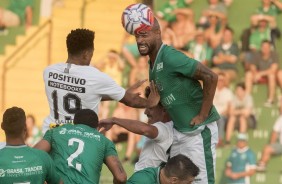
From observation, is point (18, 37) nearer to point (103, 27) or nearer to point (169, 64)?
point (103, 27)

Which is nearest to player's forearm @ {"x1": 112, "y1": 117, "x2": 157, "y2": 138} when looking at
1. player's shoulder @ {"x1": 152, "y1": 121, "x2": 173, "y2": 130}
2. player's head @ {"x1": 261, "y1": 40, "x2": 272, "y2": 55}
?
player's shoulder @ {"x1": 152, "y1": 121, "x2": 173, "y2": 130}

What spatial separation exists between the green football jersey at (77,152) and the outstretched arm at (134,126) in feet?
2.11

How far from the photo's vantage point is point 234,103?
64.5 feet

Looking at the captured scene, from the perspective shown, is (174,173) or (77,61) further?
(77,61)

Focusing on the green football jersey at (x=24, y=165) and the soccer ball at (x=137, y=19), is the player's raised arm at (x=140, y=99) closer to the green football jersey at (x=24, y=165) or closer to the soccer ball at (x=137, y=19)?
the soccer ball at (x=137, y=19)

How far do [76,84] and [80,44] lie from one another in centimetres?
39

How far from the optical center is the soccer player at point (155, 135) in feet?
36.4

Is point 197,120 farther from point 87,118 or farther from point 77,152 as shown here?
point 77,152

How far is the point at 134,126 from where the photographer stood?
1099cm

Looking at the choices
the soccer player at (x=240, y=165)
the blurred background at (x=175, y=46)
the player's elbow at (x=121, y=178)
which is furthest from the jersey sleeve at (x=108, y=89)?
the blurred background at (x=175, y=46)

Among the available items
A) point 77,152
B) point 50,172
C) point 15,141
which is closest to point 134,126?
point 77,152

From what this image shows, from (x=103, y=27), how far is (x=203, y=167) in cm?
1122

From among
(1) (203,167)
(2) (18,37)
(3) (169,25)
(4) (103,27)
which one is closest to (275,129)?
(3) (169,25)

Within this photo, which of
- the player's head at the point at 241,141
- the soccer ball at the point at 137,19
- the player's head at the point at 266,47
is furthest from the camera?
the player's head at the point at 266,47
